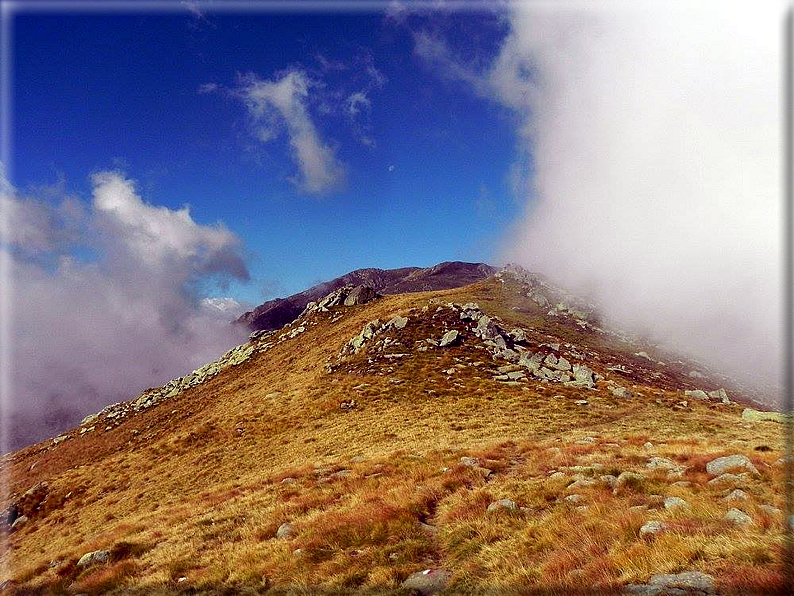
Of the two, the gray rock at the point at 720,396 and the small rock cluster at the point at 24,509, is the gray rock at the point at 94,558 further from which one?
the gray rock at the point at 720,396

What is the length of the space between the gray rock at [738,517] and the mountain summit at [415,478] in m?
0.10

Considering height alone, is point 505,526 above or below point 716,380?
above

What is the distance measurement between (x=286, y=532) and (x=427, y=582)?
7.37m

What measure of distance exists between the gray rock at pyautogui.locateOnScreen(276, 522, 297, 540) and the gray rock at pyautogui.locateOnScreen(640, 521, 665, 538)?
37.8 ft

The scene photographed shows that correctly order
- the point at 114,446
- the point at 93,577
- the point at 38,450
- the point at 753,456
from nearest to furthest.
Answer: the point at 93,577
the point at 753,456
the point at 114,446
the point at 38,450

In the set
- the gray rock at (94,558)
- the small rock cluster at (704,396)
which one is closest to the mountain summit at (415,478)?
the gray rock at (94,558)

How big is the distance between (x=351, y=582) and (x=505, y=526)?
491 cm

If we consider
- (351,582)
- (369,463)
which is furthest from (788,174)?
(369,463)

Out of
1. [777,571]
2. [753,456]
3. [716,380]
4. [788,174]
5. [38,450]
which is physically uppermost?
[788,174]

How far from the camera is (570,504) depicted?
14.2 m

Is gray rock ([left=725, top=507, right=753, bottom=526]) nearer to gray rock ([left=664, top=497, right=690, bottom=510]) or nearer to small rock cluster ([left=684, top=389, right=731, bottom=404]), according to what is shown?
gray rock ([left=664, top=497, right=690, bottom=510])

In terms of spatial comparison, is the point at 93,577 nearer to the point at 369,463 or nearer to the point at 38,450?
the point at 369,463

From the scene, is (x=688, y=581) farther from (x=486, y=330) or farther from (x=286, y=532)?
(x=486, y=330)

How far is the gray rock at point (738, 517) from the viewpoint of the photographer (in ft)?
33.9
